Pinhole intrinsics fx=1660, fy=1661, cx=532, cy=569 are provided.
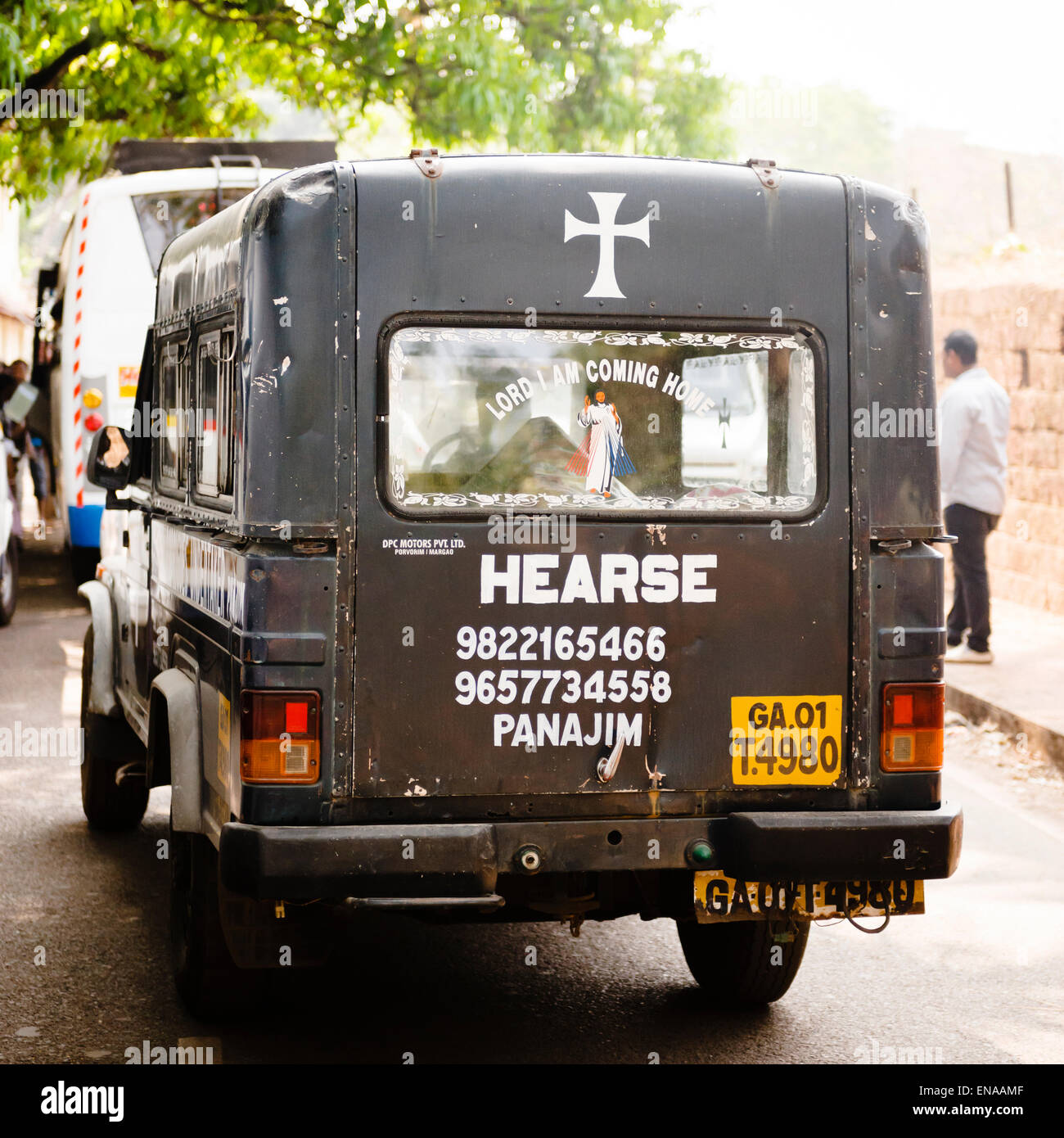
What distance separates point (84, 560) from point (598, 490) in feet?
33.6

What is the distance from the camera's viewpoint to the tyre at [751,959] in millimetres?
4902

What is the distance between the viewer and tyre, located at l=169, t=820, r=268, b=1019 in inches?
182

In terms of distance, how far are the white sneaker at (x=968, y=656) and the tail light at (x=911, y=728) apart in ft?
20.9

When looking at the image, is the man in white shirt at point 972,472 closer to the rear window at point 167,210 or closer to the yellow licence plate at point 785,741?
the rear window at point 167,210

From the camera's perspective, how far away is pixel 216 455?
4660mm

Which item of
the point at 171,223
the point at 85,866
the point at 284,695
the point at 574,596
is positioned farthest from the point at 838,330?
the point at 171,223

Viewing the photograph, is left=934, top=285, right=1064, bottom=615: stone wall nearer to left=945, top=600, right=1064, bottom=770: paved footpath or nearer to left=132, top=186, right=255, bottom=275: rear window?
left=945, top=600, right=1064, bottom=770: paved footpath

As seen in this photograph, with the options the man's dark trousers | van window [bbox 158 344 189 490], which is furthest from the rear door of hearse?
the man's dark trousers

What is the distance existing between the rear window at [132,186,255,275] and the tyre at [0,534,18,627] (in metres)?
2.48

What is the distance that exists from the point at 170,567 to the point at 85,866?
6.03 feet

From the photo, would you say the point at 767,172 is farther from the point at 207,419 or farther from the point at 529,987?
the point at 529,987

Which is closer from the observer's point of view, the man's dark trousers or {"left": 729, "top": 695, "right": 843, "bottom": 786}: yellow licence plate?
{"left": 729, "top": 695, "right": 843, "bottom": 786}: yellow licence plate

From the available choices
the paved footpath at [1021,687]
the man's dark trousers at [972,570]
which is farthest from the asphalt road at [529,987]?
the man's dark trousers at [972,570]
